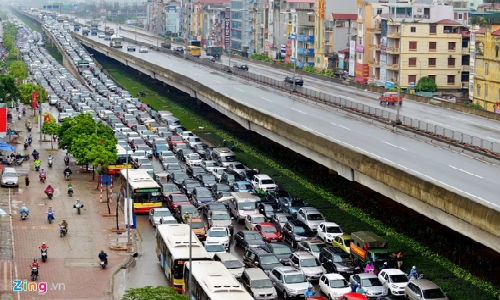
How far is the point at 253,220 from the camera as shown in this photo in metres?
57.8

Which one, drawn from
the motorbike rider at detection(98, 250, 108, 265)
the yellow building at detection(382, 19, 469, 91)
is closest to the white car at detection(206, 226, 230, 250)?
the motorbike rider at detection(98, 250, 108, 265)

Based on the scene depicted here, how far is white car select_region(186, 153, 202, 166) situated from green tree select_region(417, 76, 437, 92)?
49897mm

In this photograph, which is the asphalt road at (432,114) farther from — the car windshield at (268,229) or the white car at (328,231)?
the car windshield at (268,229)

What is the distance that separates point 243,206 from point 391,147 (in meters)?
9.19

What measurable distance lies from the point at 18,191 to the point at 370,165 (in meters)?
26.5

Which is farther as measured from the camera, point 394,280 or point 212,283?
point 394,280

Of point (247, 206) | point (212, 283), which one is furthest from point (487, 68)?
point (212, 283)

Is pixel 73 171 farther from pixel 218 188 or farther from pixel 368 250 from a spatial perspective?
pixel 368 250

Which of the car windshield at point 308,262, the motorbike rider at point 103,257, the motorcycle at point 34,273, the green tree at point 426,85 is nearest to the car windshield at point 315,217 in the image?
the car windshield at point 308,262

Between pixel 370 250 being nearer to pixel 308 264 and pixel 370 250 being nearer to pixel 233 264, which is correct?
pixel 308 264

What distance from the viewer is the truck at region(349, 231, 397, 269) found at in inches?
1928

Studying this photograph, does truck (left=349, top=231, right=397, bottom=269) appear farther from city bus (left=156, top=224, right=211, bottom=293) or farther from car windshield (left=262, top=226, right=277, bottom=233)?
city bus (left=156, top=224, right=211, bottom=293)

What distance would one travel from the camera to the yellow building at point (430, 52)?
125 m

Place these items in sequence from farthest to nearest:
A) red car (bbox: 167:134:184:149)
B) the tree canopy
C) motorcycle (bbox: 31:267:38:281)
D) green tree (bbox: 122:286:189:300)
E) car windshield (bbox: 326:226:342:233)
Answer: red car (bbox: 167:134:184:149), the tree canopy, car windshield (bbox: 326:226:342:233), motorcycle (bbox: 31:267:38:281), green tree (bbox: 122:286:189:300)
